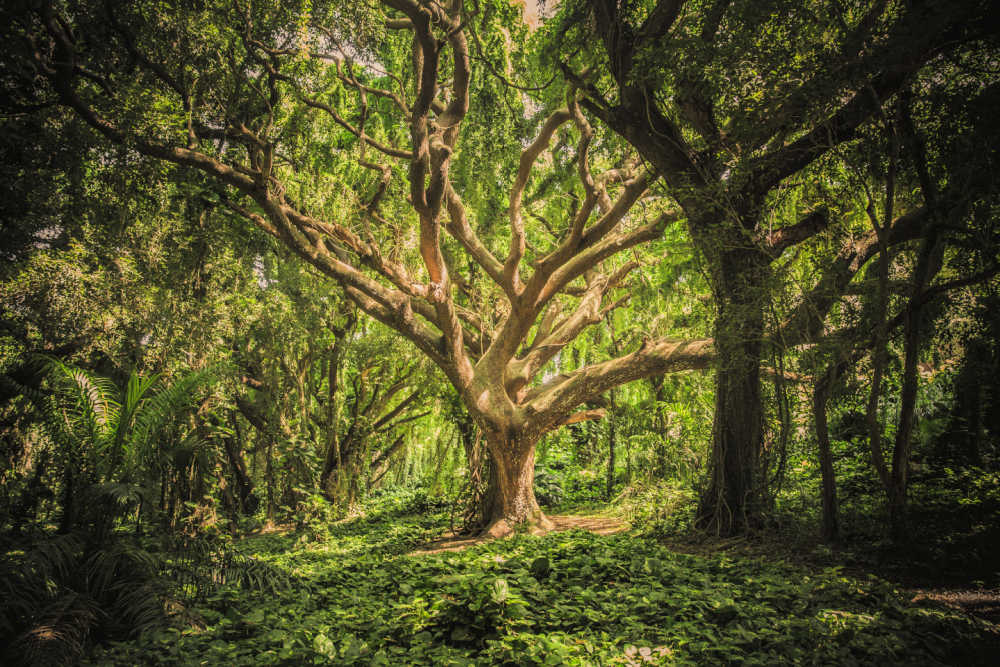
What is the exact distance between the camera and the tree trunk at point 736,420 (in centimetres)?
430

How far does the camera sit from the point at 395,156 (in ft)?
22.0

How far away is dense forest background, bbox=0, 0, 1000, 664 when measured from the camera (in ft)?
9.02

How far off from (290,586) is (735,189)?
5.31 metres

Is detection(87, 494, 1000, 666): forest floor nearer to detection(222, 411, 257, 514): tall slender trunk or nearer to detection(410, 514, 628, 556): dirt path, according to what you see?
detection(410, 514, 628, 556): dirt path

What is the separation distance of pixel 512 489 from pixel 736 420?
357cm

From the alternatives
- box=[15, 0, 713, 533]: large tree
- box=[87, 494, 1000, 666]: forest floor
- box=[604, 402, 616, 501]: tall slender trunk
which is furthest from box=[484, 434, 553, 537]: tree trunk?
box=[604, 402, 616, 501]: tall slender trunk

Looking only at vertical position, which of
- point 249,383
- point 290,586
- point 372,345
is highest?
point 372,345

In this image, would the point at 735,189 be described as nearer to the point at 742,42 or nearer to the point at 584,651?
the point at 742,42

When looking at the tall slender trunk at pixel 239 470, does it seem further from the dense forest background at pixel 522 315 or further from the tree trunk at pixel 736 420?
the tree trunk at pixel 736 420

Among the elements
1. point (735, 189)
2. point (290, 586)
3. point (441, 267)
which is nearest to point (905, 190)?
point (735, 189)

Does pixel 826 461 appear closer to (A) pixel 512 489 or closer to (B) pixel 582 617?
(B) pixel 582 617

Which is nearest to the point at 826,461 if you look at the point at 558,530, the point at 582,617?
the point at 582,617

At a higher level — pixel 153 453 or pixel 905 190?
pixel 905 190

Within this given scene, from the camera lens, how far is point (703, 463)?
21.7 feet
